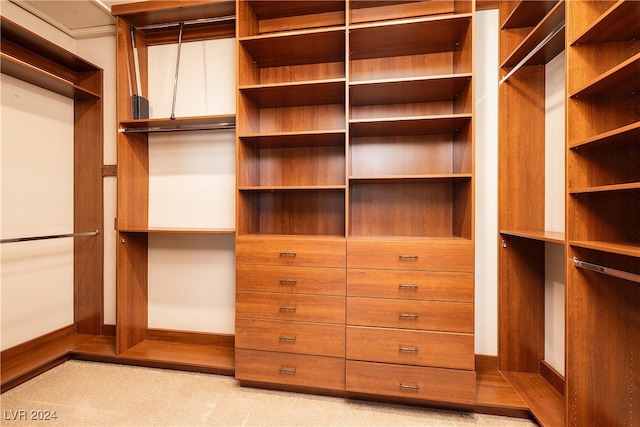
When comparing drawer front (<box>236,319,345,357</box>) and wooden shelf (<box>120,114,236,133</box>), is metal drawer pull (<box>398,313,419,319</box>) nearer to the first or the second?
drawer front (<box>236,319,345,357</box>)

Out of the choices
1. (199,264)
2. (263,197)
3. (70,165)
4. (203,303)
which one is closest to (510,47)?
(263,197)

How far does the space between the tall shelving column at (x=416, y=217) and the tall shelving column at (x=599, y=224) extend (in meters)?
0.45

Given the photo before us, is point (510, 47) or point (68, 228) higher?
point (510, 47)

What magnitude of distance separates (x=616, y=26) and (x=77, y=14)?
3.40m

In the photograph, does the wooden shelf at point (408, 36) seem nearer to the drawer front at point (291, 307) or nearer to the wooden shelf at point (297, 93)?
the wooden shelf at point (297, 93)

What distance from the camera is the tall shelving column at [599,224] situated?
1307mm

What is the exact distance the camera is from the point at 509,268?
6.56 ft

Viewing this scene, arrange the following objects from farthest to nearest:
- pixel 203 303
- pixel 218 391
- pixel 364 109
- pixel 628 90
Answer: pixel 203 303 → pixel 364 109 → pixel 218 391 → pixel 628 90

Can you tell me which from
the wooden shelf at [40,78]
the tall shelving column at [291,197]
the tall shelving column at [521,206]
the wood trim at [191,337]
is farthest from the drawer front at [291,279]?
the wooden shelf at [40,78]

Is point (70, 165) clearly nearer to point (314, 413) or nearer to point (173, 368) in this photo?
point (173, 368)

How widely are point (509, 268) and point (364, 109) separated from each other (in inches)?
58.6

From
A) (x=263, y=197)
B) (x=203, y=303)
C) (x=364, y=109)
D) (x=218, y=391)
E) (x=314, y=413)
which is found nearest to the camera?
(x=314, y=413)

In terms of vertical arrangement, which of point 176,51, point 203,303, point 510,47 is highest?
point 176,51

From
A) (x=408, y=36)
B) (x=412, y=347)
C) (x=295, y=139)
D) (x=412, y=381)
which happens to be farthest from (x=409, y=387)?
(x=408, y=36)
